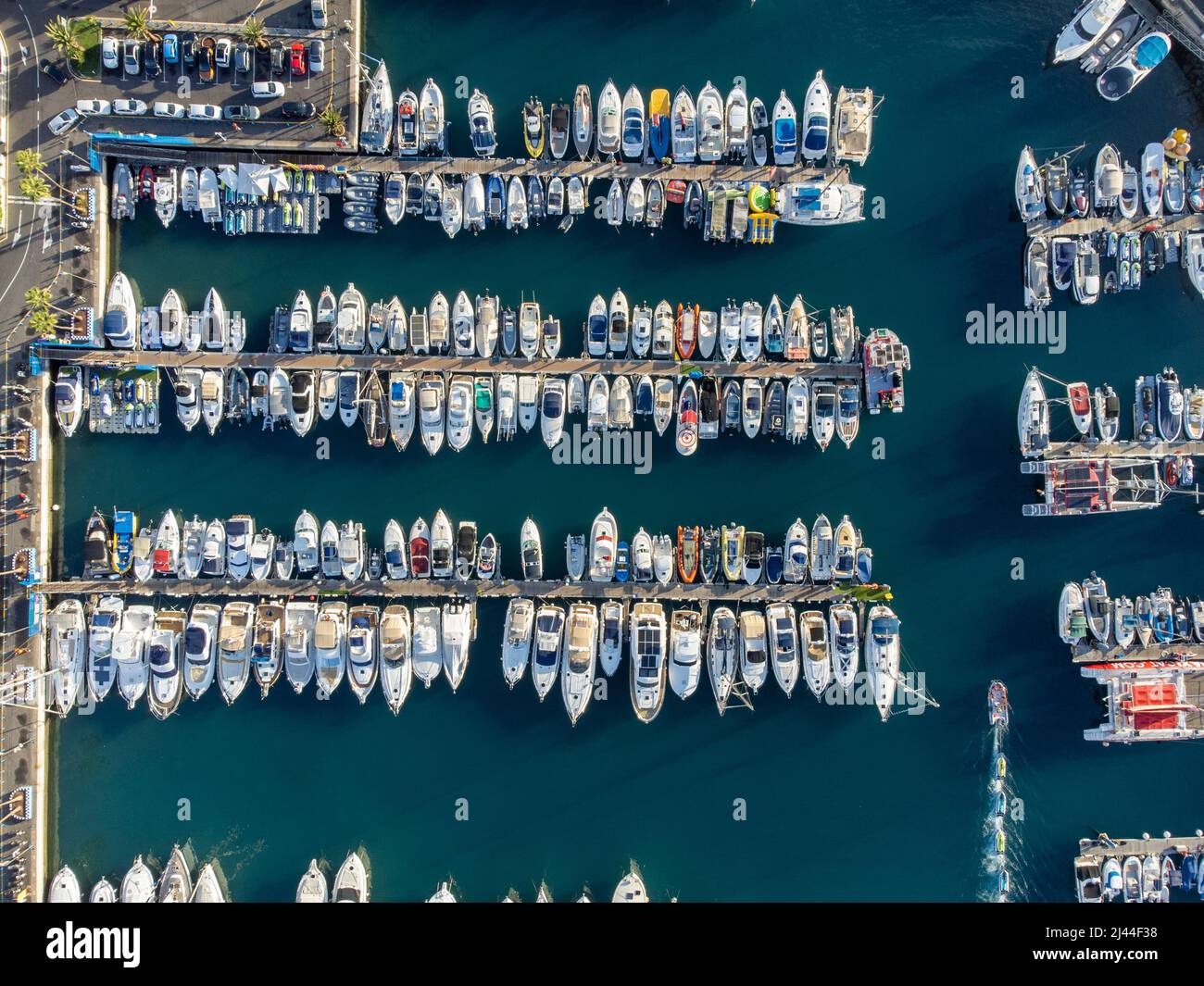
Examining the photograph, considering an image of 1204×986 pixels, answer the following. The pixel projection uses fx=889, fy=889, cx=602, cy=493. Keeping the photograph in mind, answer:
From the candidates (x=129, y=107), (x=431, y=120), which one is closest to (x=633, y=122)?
(x=431, y=120)

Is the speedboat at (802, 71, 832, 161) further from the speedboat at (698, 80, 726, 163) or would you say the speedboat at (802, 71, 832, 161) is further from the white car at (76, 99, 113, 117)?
the white car at (76, 99, 113, 117)

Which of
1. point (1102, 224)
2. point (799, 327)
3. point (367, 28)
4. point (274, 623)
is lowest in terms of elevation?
point (274, 623)

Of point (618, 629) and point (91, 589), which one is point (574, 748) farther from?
point (91, 589)

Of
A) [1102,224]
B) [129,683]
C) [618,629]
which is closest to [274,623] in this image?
[129,683]
